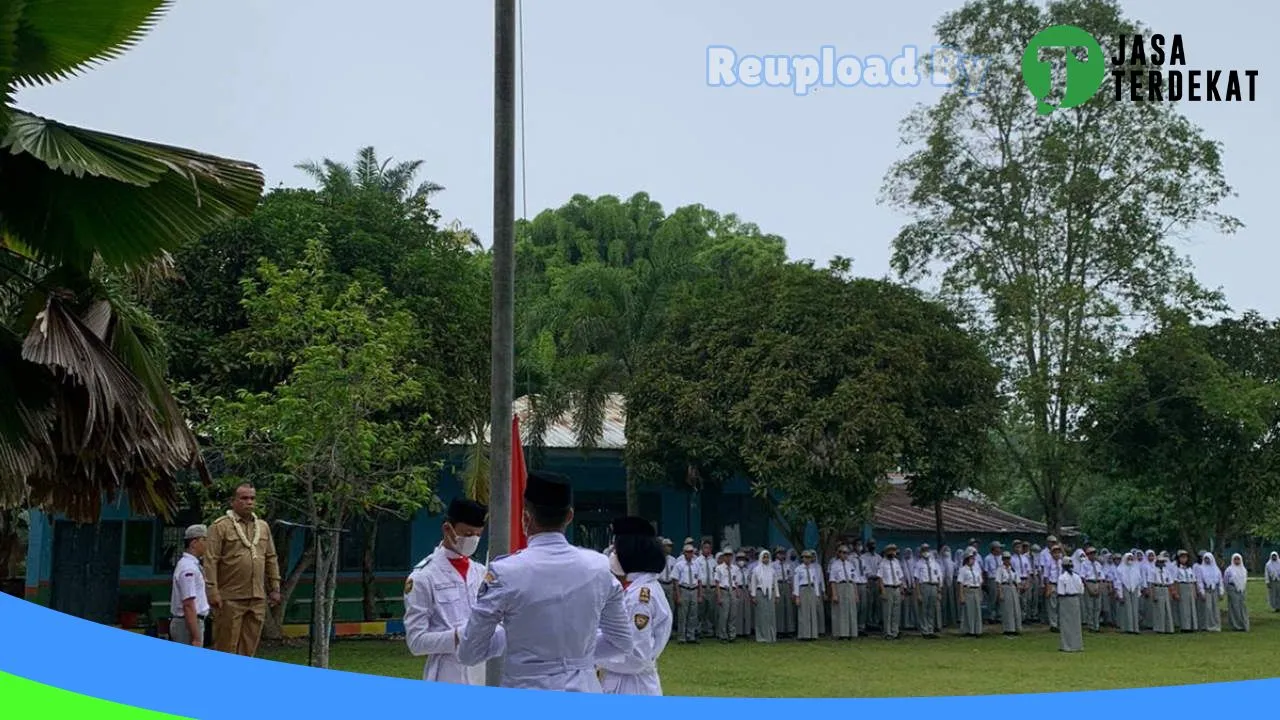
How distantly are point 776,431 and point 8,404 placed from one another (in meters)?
16.0

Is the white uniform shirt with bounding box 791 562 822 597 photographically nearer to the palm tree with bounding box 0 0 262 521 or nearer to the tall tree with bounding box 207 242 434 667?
the tall tree with bounding box 207 242 434 667

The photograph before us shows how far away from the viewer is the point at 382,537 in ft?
78.8

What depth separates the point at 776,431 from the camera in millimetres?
21703

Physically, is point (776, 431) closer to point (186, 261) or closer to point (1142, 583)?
point (1142, 583)

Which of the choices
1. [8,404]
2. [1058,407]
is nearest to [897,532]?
[1058,407]

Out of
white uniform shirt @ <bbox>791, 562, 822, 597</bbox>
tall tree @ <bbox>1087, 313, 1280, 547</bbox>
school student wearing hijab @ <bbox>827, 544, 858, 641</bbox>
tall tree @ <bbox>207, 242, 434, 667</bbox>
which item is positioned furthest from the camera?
tall tree @ <bbox>1087, 313, 1280, 547</bbox>

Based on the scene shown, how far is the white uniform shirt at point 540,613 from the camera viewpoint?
5.40m

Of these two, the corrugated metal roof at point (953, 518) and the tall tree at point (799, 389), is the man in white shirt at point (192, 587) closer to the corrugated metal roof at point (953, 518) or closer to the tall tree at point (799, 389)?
the tall tree at point (799, 389)

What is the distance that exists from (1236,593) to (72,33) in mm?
22434

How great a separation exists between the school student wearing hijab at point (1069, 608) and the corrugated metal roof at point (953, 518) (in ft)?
36.1

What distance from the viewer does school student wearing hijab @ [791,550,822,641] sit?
21578 millimetres

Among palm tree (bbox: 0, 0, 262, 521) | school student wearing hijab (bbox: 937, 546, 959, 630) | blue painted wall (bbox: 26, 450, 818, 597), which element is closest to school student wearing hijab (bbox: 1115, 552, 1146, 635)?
school student wearing hijab (bbox: 937, 546, 959, 630)

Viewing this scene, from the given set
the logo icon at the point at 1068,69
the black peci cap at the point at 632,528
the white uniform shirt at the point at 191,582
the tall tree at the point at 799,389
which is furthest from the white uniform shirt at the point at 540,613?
the logo icon at the point at 1068,69

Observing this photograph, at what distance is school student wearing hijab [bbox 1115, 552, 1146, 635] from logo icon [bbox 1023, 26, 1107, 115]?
30.5 ft
